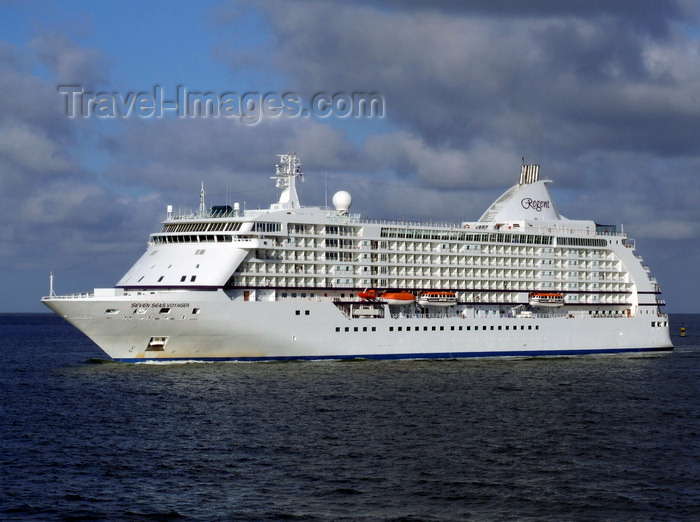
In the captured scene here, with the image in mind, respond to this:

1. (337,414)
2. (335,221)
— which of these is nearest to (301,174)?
(335,221)

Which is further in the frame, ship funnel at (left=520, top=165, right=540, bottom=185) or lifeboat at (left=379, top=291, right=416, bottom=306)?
ship funnel at (left=520, top=165, right=540, bottom=185)

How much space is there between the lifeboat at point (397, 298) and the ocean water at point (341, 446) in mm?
9196

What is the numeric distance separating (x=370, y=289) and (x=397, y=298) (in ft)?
6.43

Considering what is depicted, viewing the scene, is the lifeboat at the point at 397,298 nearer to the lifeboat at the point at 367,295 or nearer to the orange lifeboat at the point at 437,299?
the lifeboat at the point at 367,295

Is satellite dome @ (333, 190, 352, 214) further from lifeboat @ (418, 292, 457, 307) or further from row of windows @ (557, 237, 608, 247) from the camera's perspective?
row of windows @ (557, 237, 608, 247)

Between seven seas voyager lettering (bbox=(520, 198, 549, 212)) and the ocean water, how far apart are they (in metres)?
23.4

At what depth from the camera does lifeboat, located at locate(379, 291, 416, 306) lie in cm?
6175

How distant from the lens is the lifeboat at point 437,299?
63.9m

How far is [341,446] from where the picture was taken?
105 feet

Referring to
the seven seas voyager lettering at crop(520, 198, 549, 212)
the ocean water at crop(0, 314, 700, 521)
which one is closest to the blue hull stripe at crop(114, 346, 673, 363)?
the ocean water at crop(0, 314, 700, 521)

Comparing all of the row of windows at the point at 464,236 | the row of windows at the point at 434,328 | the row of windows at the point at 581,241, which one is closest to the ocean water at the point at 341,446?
the row of windows at the point at 434,328

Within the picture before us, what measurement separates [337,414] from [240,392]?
24.0ft

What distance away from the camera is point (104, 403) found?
135 ft

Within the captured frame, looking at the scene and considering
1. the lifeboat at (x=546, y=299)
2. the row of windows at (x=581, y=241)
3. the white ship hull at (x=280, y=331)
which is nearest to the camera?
the white ship hull at (x=280, y=331)
